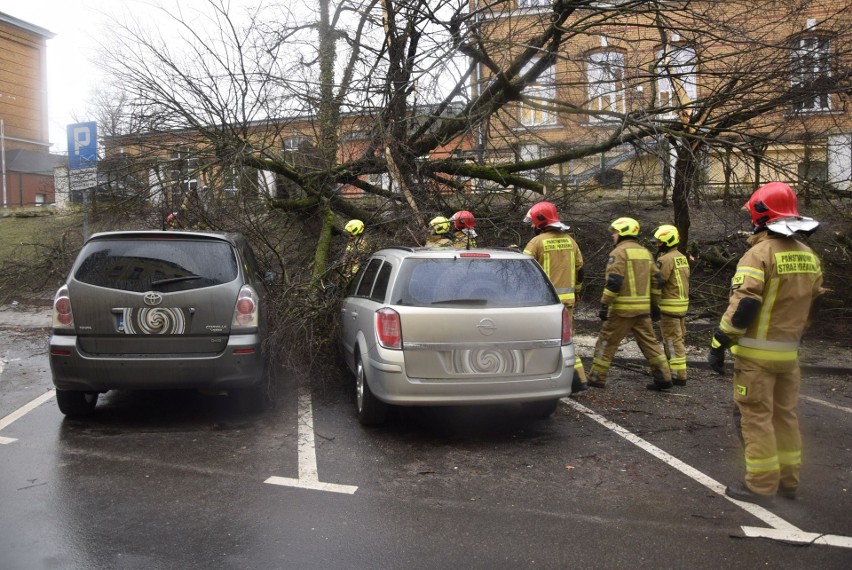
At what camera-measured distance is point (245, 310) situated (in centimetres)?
566

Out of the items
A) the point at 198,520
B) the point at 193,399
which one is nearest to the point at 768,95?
the point at 193,399

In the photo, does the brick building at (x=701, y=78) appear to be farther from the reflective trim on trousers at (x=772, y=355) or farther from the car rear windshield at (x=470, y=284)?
the reflective trim on trousers at (x=772, y=355)

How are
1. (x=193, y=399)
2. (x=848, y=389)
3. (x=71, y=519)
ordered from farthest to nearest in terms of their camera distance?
(x=848, y=389), (x=193, y=399), (x=71, y=519)

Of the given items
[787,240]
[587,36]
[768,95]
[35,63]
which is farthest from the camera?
[35,63]

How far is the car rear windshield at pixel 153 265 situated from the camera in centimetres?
552

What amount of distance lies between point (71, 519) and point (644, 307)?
5.31 meters

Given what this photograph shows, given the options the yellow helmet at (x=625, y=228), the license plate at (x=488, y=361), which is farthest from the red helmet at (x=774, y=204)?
the yellow helmet at (x=625, y=228)

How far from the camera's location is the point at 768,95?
991 cm

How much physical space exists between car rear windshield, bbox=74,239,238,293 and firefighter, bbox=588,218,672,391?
3.67 meters

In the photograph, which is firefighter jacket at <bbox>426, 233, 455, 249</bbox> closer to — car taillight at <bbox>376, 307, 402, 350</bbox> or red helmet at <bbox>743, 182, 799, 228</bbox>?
car taillight at <bbox>376, 307, 402, 350</bbox>

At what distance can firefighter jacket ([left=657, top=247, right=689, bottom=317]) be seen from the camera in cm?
738

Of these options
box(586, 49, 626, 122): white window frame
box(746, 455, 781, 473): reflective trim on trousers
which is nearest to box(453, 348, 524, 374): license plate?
box(746, 455, 781, 473): reflective trim on trousers

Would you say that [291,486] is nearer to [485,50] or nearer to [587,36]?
[485,50]

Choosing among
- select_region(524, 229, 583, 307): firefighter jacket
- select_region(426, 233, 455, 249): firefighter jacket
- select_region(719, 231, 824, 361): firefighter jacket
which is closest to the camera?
select_region(719, 231, 824, 361): firefighter jacket
